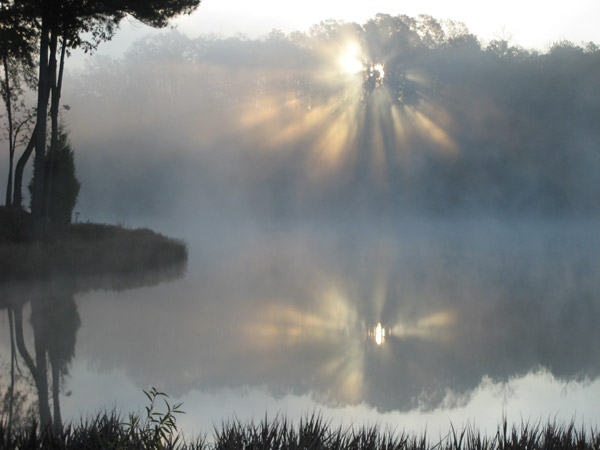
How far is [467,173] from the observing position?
8000 cm

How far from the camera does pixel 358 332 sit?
13000mm

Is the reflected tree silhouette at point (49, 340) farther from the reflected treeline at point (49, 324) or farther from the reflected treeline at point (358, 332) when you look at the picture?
the reflected treeline at point (358, 332)

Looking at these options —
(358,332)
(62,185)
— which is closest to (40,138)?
(62,185)

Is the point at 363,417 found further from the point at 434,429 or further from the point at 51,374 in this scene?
the point at 51,374

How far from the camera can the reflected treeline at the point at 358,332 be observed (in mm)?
9094

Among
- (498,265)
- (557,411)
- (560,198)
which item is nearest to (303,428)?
(557,411)

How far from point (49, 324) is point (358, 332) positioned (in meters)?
6.23

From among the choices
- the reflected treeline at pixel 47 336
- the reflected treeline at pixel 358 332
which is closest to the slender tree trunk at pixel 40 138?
the reflected treeline at pixel 47 336

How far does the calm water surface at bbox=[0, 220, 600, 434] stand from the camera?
7855 mm

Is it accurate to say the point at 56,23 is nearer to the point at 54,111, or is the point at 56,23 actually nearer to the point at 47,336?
the point at 54,111

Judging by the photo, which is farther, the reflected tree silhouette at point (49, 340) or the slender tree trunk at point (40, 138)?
the slender tree trunk at point (40, 138)

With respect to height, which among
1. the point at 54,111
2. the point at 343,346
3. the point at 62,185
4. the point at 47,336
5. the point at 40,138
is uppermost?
the point at 54,111

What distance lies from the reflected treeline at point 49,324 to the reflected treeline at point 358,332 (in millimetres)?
531

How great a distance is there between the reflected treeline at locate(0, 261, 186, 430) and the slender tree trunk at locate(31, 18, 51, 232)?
307cm
